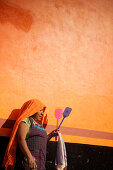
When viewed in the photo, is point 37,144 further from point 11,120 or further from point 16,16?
point 16,16

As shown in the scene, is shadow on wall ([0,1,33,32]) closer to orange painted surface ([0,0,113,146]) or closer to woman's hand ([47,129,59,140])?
orange painted surface ([0,0,113,146])

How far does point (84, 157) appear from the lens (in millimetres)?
2773

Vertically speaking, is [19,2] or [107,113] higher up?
[19,2]

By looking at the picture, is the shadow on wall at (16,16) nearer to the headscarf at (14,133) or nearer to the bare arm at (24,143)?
the headscarf at (14,133)

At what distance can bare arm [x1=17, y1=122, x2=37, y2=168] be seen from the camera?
210 cm

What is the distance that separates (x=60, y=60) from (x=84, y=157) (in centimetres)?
153

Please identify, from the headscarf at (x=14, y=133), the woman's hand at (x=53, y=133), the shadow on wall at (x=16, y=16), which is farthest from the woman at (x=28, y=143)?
the shadow on wall at (x=16, y=16)

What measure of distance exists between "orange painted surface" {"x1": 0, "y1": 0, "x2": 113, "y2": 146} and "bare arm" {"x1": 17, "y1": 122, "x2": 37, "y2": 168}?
0.55m

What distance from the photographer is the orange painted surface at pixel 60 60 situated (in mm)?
2949

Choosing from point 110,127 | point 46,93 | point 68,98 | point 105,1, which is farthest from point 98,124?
point 105,1

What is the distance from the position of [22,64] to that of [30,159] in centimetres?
147

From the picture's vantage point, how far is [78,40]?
339 cm

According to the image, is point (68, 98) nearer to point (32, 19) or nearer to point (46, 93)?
point (46, 93)

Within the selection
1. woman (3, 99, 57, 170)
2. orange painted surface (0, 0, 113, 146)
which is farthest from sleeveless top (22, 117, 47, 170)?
orange painted surface (0, 0, 113, 146)
